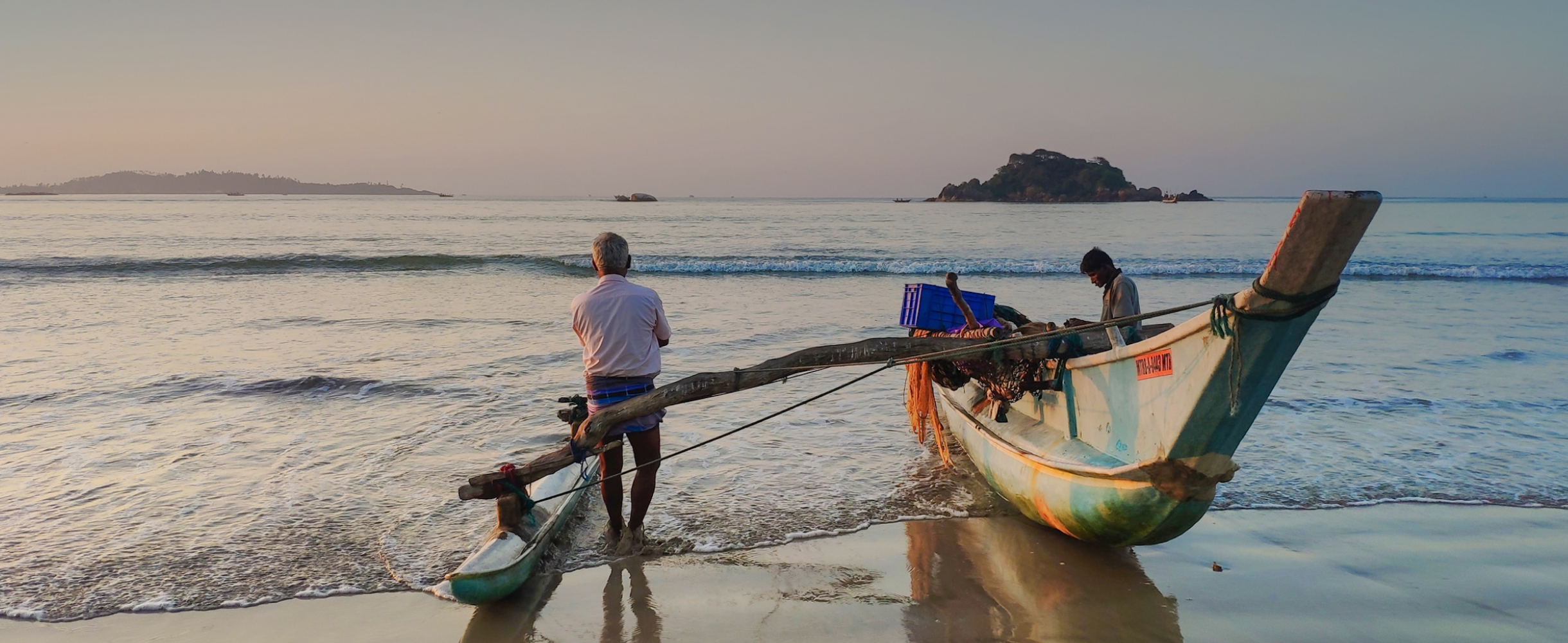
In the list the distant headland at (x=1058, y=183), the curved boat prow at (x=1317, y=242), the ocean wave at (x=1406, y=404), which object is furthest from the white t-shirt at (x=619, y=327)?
the distant headland at (x=1058, y=183)

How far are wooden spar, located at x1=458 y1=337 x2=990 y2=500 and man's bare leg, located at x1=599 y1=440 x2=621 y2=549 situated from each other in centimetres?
19

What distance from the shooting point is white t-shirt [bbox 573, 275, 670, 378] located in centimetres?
500

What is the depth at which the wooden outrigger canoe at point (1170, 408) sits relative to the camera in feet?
11.3

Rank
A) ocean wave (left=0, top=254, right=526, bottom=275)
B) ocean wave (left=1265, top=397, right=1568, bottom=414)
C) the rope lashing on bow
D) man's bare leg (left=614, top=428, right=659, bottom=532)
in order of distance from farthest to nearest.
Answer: ocean wave (left=0, top=254, right=526, bottom=275), ocean wave (left=1265, top=397, right=1568, bottom=414), man's bare leg (left=614, top=428, right=659, bottom=532), the rope lashing on bow

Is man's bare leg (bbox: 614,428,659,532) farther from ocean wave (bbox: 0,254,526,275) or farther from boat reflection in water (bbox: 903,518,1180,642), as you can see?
ocean wave (bbox: 0,254,526,275)

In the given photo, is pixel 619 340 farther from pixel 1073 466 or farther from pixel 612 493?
pixel 1073 466

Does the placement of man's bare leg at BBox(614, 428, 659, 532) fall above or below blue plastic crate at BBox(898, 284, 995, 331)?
below

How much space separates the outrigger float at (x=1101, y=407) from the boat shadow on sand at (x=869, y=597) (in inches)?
9.5

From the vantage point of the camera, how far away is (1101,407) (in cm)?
523

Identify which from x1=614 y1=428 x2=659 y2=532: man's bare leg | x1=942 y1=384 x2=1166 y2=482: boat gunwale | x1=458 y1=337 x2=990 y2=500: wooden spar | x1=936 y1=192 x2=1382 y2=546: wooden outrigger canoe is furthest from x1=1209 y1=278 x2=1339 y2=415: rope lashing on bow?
x1=614 y1=428 x2=659 y2=532: man's bare leg

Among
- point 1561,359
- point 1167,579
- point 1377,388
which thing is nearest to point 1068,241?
point 1561,359

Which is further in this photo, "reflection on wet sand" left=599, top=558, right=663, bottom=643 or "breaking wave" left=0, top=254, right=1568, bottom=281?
"breaking wave" left=0, top=254, right=1568, bottom=281

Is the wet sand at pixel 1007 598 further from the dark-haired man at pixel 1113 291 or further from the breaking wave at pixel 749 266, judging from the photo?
the breaking wave at pixel 749 266

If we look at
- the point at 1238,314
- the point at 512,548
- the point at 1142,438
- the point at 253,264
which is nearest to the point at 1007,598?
the point at 1142,438
